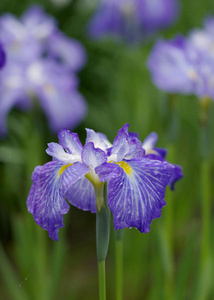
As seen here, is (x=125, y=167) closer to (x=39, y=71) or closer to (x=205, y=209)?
(x=205, y=209)

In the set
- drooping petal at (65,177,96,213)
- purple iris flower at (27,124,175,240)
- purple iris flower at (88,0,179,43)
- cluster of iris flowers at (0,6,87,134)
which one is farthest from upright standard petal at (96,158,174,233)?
purple iris flower at (88,0,179,43)

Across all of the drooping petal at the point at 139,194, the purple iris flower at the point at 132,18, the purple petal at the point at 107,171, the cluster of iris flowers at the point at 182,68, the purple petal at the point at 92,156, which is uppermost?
the purple iris flower at the point at 132,18

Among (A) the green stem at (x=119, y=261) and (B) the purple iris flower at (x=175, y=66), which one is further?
(B) the purple iris flower at (x=175, y=66)

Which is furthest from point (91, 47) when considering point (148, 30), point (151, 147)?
point (151, 147)

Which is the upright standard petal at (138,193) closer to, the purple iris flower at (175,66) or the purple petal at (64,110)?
the purple iris flower at (175,66)

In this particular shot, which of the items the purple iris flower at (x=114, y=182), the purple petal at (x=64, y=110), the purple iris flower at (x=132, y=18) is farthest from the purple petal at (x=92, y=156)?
the purple iris flower at (x=132, y=18)

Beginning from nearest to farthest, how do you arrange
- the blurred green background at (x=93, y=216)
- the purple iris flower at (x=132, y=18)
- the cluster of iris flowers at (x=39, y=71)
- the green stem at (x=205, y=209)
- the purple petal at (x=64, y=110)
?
the green stem at (x=205, y=209) → the blurred green background at (x=93, y=216) → the cluster of iris flowers at (x=39, y=71) → the purple petal at (x=64, y=110) → the purple iris flower at (x=132, y=18)

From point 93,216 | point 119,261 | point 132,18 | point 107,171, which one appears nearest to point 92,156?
point 107,171

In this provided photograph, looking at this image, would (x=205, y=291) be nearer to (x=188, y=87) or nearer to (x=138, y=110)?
(x=188, y=87)
